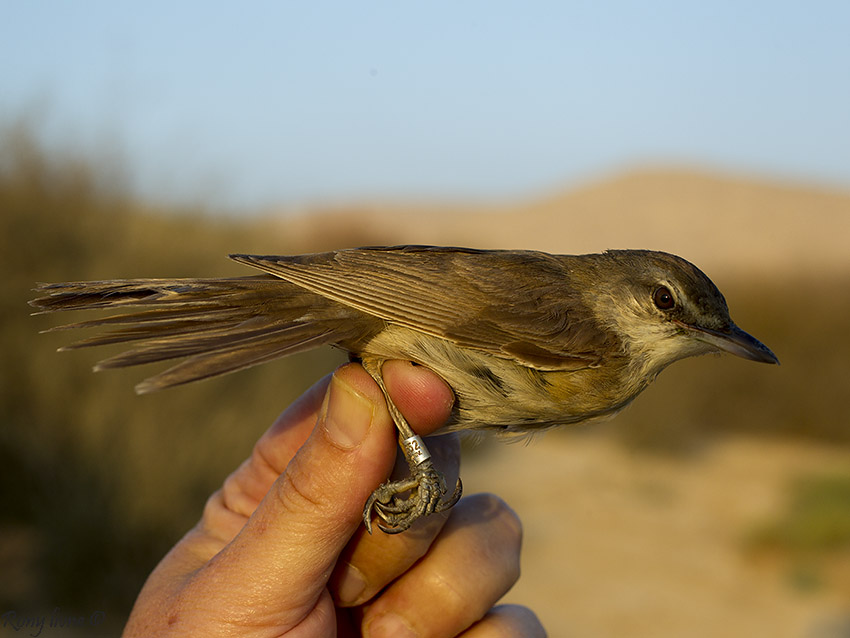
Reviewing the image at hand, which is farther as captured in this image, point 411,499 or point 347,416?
point 411,499

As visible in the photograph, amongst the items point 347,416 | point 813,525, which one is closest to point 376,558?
point 347,416

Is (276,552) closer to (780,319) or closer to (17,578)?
(17,578)

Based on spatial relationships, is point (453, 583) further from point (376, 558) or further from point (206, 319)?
point (206, 319)

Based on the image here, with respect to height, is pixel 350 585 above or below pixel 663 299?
below

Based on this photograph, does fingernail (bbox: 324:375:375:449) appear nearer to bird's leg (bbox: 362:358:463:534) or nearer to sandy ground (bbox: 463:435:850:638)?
bird's leg (bbox: 362:358:463:534)

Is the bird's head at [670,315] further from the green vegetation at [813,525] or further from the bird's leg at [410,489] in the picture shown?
the green vegetation at [813,525]

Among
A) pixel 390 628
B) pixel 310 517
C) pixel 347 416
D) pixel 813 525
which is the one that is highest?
pixel 347 416
